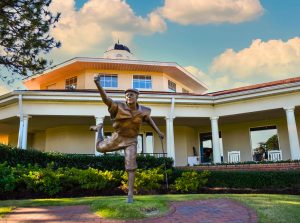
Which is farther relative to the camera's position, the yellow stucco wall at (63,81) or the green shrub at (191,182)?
the yellow stucco wall at (63,81)

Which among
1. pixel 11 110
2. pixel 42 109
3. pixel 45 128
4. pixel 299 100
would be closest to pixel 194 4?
pixel 299 100

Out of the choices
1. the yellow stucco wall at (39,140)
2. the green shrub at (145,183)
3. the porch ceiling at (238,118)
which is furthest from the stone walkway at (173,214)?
the yellow stucco wall at (39,140)

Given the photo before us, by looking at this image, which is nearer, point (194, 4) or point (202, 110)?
point (194, 4)

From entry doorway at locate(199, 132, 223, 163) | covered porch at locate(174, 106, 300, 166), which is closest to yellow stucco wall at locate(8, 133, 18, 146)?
covered porch at locate(174, 106, 300, 166)

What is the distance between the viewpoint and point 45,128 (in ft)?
67.5

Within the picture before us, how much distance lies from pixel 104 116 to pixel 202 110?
5.39 m

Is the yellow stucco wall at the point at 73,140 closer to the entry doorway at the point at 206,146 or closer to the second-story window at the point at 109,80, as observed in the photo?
the second-story window at the point at 109,80

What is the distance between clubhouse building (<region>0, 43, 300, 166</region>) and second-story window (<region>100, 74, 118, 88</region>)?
0.07 m

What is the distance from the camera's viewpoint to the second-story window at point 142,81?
21656mm

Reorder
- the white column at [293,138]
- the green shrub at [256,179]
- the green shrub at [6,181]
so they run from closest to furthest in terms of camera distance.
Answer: the green shrub at [6,181]
the green shrub at [256,179]
the white column at [293,138]

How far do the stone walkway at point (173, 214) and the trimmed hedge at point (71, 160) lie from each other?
6.80 m

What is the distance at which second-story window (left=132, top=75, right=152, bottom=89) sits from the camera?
71.1 ft

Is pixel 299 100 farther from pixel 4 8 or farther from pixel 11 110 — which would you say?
pixel 11 110

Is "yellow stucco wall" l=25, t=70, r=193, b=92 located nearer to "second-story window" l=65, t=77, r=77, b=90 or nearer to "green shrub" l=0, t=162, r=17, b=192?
"second-story window" l=65, t=77, r=77, b=90
